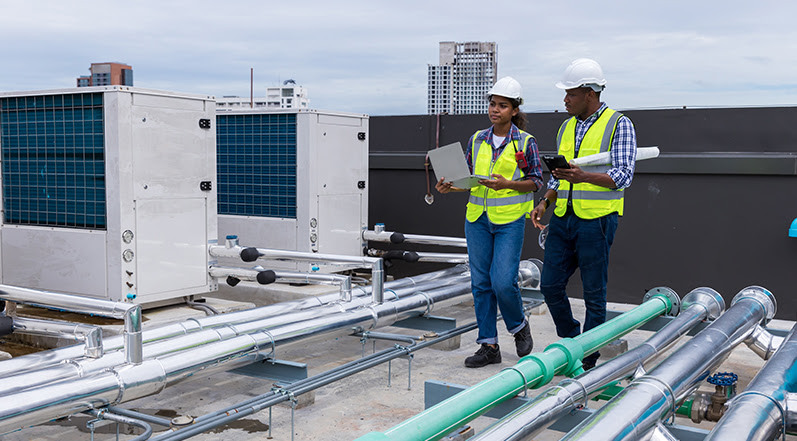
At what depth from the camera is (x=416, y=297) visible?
4980 mm

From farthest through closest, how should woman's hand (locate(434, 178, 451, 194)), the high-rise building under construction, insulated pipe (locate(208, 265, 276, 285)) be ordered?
the high-rise building under construction
insulated pipe (locate(208, 265, 276, 285))
woman's hand (locate(434, 178, 451, 194))

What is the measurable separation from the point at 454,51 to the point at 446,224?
3477mm

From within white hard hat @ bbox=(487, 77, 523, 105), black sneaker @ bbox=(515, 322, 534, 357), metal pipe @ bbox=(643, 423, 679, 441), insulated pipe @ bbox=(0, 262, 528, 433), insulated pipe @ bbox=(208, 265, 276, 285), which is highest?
white hard hat @ bbox=(487, 77, 523, 105)

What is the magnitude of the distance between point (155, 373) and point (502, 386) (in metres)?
1.47

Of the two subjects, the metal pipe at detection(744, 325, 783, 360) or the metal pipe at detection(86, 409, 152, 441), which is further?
the metal pipe at detection(744, 325, 783, 360)

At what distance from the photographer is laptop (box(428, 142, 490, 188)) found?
4.34m

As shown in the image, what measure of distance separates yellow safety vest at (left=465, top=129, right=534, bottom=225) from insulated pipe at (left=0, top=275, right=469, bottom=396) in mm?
914

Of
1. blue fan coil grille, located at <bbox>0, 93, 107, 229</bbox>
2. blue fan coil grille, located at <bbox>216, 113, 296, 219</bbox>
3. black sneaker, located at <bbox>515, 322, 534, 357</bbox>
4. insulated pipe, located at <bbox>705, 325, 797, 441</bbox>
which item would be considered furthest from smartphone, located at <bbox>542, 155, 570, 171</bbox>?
blue fan coil grille, located at <bbox>216, 113, 296, 219</bbox>

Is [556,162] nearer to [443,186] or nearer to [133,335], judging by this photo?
[443,186]

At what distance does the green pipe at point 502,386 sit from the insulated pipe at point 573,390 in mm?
93

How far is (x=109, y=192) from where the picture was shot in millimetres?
4852

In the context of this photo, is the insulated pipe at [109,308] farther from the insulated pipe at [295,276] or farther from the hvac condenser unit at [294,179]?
the hvac condenser unit at [294,179]

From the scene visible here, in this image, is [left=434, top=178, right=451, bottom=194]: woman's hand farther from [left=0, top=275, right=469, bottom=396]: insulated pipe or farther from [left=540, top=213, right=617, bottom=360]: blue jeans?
[left=0, top=275, right=469, bottom=396]: insulated pipe

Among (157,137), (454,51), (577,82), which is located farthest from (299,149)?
(454,51)
